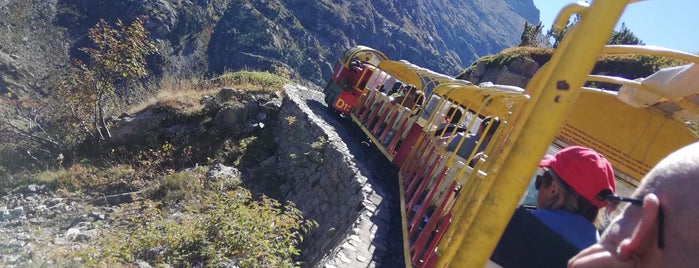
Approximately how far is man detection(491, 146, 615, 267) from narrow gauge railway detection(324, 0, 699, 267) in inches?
12.6

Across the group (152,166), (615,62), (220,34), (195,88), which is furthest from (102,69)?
(220,34)

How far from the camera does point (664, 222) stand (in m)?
1.10

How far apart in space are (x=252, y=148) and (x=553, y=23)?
11445 mm

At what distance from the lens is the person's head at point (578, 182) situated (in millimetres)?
2258

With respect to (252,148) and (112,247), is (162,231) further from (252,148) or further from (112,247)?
(252,148)

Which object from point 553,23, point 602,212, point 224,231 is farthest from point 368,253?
point 553,23

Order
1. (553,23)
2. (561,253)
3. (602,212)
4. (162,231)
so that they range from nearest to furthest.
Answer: (553,23), (561,253), (602,212), (162,231)

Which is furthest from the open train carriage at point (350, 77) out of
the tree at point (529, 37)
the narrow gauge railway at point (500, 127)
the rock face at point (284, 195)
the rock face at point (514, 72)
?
the tree at point (529, 37)

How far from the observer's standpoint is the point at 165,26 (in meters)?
91.7

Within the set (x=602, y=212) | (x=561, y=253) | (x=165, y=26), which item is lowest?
(x=165, y=26)

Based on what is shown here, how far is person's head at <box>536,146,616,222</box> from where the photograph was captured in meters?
2.26

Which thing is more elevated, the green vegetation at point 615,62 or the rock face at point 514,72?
the green vegetation at point 615,62

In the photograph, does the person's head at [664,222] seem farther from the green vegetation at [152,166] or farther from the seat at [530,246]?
the green vegetation at [152,166]

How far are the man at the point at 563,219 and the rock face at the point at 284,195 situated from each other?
3.20 m
